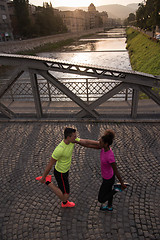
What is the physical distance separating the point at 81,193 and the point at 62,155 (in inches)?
52.7

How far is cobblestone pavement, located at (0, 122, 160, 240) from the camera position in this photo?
3.30m

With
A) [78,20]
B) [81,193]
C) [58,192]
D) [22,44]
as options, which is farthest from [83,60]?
[78,20]

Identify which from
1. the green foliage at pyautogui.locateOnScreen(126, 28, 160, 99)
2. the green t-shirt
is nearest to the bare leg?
the green t-shirt

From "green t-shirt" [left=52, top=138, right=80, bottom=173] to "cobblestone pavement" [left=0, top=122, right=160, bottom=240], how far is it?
0.99 metres

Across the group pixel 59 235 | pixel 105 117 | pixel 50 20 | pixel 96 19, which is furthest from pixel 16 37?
pixel 96 19

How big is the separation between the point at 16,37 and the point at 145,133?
71767 mm

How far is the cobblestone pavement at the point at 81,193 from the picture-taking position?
10.8 feet

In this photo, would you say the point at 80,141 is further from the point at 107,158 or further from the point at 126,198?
the point at 126,198

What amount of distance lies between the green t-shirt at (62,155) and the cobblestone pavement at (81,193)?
3.26ft

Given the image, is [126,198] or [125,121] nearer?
[126,198]

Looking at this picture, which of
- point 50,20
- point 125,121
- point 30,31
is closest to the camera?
point 125,121

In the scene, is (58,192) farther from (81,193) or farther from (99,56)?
(99,56)

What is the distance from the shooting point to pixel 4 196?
13.5ft

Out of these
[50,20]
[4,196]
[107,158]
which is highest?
[50,20]
